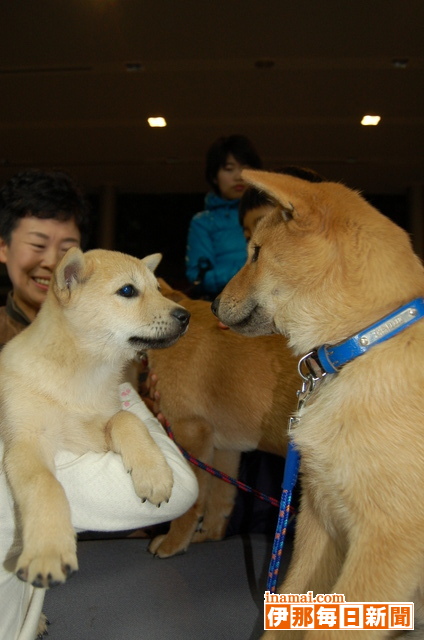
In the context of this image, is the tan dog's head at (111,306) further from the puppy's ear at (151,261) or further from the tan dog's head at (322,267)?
the tan dog's head at (322,267)

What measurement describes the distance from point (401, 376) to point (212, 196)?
240cm

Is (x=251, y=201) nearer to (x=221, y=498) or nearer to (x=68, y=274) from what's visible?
(x=68, y=274)

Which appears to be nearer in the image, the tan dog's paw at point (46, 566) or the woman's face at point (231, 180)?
the tan dog's paw at point (46, 566)

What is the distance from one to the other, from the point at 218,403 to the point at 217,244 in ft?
3.53

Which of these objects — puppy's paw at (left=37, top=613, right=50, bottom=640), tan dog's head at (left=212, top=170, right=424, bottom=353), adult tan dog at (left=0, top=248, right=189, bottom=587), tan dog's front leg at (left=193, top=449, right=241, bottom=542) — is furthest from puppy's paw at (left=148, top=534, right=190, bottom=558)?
tan dog's head at (left=212, top=170, right=424, bottom=353)

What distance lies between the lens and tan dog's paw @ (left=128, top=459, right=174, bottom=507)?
143 centimetres

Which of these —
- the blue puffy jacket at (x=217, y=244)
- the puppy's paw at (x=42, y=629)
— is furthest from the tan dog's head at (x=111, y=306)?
the blue puffy jacket at (x=217, y=244)

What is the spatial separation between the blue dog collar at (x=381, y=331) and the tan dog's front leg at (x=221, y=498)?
149 centimetres

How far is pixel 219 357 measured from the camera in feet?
8.42

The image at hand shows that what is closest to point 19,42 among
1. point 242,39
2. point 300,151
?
point 242,39

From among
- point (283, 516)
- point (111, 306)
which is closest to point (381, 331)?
point (283, 516)

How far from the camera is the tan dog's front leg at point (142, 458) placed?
1.43m

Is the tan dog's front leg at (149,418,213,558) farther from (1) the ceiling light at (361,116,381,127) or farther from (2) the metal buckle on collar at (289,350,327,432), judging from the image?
(1) the ceiling light at (361,116,381,127)

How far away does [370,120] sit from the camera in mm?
7418
